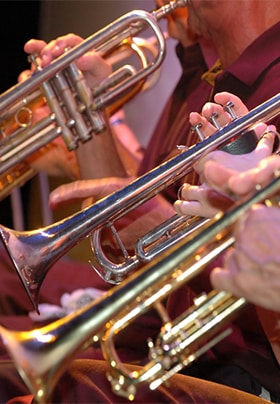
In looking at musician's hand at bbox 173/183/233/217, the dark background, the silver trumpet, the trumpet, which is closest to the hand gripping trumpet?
musician's hand at bbox 173/183/233/217

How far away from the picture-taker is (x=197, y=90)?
1.66m

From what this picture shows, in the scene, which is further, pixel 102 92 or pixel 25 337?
pixel 102 92

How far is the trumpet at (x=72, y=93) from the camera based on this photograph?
1.48 m

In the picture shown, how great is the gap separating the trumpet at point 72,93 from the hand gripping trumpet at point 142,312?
78 cm

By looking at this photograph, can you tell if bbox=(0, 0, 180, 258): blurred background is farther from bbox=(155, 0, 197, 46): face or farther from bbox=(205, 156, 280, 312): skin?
bbox=(205, 156, 280, 312): skin

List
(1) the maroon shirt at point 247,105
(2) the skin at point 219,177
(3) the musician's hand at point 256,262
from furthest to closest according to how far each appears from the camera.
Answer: (1) the maroon shirt at point 247,105
(2) the skin at point 219,177
(3) the musician's hand at point 256,262

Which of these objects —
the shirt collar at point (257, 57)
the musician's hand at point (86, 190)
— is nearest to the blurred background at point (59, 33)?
the shirt collar at point (257, 57)

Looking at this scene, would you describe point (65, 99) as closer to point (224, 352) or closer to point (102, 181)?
point (102, 181)

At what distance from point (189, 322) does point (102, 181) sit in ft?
1.80

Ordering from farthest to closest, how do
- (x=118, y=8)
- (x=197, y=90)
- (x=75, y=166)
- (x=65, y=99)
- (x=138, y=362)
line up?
(x=118, y=8) < (x=75, y=166) < (x=197, y=90) < (x=65, y=99) < (x=138, y=362)

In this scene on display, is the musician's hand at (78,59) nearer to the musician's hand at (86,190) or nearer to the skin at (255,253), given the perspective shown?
the musician's hand at (86,190)

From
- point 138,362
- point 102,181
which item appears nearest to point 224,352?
point 138,362

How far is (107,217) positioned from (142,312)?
30 cm

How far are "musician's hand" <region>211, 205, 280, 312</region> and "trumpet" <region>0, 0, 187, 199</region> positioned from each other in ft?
2.73
